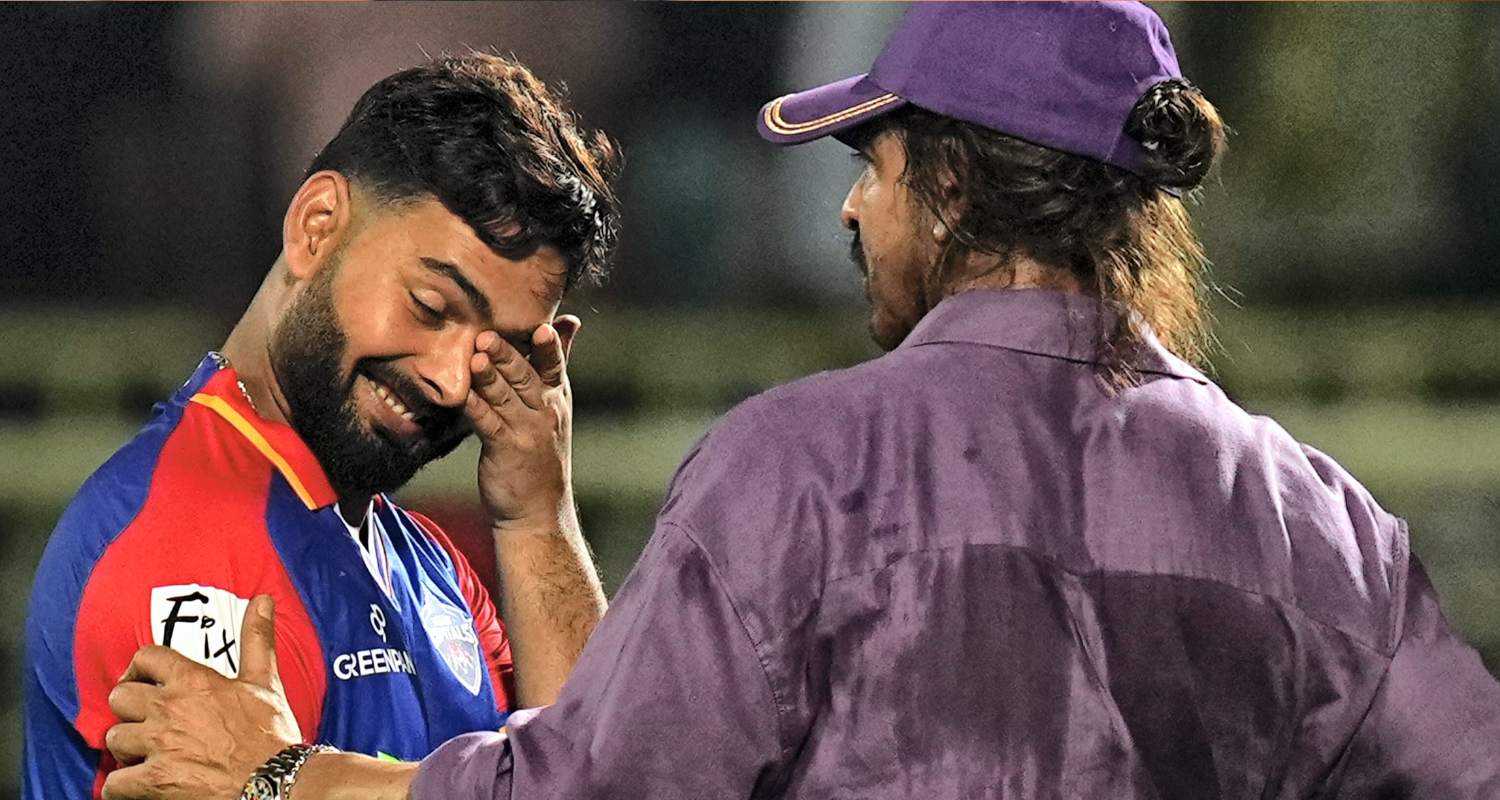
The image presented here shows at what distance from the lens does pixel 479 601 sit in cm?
264

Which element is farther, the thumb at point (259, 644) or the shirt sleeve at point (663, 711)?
the thumb at point (259, 644)

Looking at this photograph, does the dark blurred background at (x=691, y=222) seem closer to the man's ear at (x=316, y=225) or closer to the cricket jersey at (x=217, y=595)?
the man's ear at (x=316, y=225)

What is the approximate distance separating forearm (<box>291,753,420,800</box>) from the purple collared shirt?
0.12 feet

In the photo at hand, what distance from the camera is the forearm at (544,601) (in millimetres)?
2480

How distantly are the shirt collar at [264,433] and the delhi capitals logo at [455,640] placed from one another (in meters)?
0.22

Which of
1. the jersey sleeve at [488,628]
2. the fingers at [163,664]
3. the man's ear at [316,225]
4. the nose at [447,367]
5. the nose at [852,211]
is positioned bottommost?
the jersey sleeve at [488,628]

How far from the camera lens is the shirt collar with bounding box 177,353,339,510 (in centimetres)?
220

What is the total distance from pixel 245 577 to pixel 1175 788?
0.98 m

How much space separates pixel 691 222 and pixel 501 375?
361 centimetres

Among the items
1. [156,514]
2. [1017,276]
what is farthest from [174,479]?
[1017,276]

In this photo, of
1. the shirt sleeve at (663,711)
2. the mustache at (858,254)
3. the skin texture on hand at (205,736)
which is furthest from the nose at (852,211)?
the skin texture on hand at (205,736)

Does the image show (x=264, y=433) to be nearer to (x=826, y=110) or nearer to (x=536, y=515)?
(x=536, y=515)

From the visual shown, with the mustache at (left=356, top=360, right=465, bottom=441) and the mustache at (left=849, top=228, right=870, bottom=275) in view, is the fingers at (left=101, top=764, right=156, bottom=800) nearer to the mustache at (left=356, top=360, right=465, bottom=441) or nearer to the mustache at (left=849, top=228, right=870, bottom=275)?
the mustache at (left=356, top=360, right=465, bottom=441)

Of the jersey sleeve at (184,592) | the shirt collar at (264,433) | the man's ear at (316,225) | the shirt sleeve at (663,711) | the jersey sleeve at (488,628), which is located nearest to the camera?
the shirt sleeve at (663,711)
